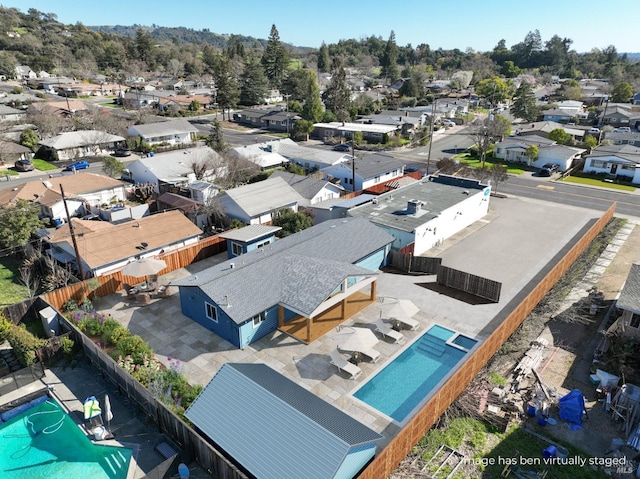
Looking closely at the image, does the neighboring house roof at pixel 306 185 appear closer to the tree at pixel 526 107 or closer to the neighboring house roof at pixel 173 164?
the neighboring house roof at pixel 173 164

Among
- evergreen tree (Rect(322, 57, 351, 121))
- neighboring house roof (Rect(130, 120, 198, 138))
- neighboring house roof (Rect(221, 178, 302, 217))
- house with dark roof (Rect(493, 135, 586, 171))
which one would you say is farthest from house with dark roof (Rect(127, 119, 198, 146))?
house with dark roof (Rect(493, 135, 586, 171))

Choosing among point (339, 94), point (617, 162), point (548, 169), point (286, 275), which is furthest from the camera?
point (339, 94)

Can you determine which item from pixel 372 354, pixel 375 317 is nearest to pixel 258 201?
pixel 375 317

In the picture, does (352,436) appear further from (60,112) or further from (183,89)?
(183,89)

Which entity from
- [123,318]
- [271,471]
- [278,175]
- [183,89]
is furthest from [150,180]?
[183,89]

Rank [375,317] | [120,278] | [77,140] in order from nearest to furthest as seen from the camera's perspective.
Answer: [375,317], [120,278], [77,140]

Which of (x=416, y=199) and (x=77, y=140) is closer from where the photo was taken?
(x=416, y=199)

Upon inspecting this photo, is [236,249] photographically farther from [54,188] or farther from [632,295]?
[632,295]
